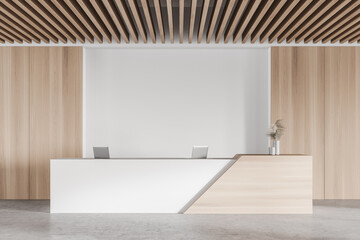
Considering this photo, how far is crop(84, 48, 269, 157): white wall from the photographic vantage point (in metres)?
8.38

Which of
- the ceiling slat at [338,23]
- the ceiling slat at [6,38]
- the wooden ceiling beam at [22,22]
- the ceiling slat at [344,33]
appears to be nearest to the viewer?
the wooden ceiling beam at [22,22]

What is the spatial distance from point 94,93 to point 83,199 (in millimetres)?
2949

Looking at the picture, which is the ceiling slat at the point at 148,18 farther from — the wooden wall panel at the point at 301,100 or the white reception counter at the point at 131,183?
the wooden wall panel at the point at 301,100

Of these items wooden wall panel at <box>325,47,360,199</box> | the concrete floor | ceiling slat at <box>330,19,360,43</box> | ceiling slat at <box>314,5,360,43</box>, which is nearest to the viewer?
the concrete floor

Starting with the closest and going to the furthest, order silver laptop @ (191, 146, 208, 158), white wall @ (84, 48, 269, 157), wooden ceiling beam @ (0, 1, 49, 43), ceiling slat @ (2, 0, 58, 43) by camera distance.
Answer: ceiling slat @ (2, 0, 58, 43), wooden ceiling beam @ (0, 1, 49, 43), silver laptop @ (191, 146, 208, 158), white wall @ (84, 48, 269, 157)

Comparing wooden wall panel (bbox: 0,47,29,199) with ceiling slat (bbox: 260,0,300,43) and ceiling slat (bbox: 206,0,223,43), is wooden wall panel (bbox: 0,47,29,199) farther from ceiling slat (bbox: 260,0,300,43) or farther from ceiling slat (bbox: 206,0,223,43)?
ceiling slat (bbox: 260,0,300,43)

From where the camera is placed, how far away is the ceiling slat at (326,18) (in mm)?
5520

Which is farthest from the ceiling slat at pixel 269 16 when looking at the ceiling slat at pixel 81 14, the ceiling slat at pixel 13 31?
the ceiling slat at pixel 13 31

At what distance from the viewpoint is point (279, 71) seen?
308 inches

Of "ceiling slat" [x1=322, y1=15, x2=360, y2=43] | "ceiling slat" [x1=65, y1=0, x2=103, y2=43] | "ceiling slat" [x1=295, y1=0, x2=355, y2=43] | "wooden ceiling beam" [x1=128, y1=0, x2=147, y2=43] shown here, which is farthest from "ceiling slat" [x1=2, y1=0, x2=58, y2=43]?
"ceiling slat" [x1=322, y1=15, x2=360, y2=43]

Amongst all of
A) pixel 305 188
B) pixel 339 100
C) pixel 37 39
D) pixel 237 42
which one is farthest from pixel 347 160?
pixel 37 39

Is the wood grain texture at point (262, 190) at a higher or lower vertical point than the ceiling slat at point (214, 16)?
lower

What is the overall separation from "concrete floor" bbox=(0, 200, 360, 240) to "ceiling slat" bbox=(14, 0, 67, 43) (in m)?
3.32

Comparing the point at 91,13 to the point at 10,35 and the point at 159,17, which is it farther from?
the point at 10,35
